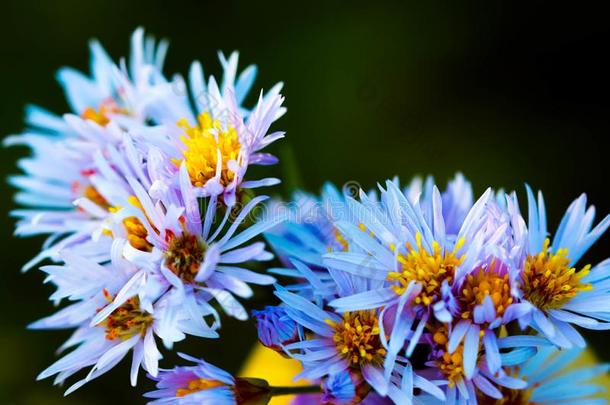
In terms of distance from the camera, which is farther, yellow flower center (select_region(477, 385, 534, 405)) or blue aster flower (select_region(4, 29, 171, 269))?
blue aster flower (select_region(4, 29, 171, 269))

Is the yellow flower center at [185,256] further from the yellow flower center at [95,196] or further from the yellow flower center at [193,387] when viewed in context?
the yellow flower center at [95,196]

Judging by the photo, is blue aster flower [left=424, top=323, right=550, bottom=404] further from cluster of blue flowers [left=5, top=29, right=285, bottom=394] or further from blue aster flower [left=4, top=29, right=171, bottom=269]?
blue aster flower [left=4, top=29, right=171, bottom=269]

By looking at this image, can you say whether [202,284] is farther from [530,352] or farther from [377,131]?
[377,131]

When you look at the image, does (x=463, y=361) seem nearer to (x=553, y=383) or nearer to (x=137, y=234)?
(x=553, y=383)

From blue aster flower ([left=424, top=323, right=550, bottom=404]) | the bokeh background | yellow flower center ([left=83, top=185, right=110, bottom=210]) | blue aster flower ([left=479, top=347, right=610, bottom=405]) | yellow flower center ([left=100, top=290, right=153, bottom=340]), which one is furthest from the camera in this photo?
the bokeh background

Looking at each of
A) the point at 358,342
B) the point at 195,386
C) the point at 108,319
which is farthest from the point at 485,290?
the point at 108,319

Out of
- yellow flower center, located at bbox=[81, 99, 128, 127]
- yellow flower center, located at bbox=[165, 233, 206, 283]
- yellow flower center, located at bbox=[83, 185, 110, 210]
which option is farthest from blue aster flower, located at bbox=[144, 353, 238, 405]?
yellow flower center, located at bbox=[81, 99, 128, 127]
